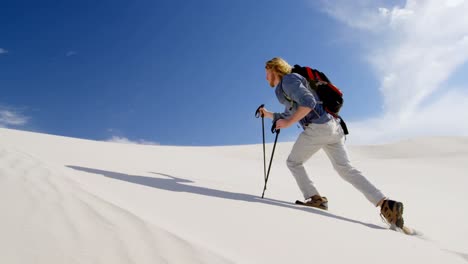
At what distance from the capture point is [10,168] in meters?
3.10

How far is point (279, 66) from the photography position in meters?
4.08

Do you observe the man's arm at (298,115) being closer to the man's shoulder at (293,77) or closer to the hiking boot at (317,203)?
the man's shoulder at (293,77)

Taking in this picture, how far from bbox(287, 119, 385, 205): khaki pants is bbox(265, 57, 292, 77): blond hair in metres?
0.69

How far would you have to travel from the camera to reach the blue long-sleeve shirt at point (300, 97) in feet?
11.9

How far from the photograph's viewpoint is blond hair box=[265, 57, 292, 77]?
408 cm

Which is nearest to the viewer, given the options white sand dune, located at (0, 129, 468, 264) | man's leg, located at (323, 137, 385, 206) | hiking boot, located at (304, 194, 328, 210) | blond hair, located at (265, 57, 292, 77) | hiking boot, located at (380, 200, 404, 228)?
white sand dune, located at (0, 129, 468, 264)

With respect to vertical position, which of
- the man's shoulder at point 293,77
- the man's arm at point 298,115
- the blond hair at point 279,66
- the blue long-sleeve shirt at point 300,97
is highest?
the blond hair at point 279,66

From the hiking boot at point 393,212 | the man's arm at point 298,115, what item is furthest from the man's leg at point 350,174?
the man's arm at point 298,115

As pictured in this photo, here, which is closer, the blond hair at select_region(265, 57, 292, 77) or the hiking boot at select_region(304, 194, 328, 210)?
the hiking boot at select_region(304, 194, 328, 210)

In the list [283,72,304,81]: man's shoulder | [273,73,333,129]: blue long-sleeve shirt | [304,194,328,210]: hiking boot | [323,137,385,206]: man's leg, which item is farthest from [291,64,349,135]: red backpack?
[304,194,328,210]: hiking boot

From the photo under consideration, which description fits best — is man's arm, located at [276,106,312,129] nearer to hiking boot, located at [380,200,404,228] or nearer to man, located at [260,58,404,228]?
man, located at [260,58,404,228]

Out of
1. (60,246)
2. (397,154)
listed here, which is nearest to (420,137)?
(397,154)

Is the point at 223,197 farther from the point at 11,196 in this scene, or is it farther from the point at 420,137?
the point at 420,137

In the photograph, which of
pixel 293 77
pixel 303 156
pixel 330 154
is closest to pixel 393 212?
pixel 330 154
